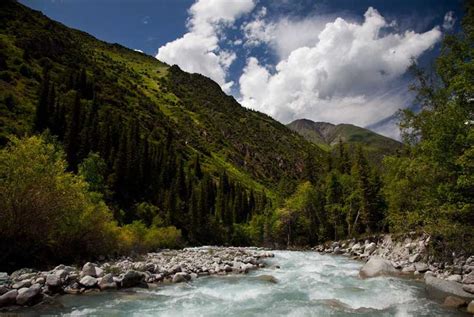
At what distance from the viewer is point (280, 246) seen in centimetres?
7894

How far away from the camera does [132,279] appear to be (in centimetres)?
2067

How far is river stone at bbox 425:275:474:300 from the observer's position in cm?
1795

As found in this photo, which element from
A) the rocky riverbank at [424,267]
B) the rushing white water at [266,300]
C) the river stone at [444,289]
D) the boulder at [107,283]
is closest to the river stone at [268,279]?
the rushing white water at [266,300]

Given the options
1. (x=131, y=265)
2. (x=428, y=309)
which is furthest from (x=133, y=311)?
(x=428, y=309)

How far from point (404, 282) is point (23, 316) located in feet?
71.0

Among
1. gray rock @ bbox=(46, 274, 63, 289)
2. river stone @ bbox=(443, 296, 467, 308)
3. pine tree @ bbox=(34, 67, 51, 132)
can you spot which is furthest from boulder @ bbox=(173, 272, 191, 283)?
pine tree @ bbox=(34, 67, 51, 132)

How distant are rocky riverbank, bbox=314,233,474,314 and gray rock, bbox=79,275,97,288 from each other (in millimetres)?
17954

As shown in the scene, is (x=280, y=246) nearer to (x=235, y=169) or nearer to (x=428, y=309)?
(x=428, y=309)

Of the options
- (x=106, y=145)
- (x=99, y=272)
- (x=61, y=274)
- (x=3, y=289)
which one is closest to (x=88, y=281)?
(x=61, y=274)

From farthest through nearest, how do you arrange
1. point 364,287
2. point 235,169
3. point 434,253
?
point 235,169 < point 434,253 < point 364,287

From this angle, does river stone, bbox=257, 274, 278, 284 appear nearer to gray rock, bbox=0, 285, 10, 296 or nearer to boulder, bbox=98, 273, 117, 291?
boulder, bbox=98, 273, 117, 291

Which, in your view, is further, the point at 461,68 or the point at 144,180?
the point at 144,180

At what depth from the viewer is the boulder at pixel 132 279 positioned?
20.2 m

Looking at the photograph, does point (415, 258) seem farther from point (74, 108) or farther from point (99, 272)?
point (74, 108)
